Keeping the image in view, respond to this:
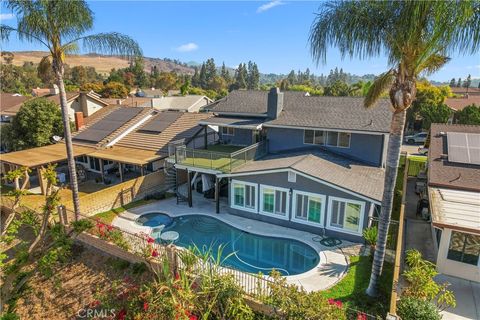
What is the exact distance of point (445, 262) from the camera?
13.1 m

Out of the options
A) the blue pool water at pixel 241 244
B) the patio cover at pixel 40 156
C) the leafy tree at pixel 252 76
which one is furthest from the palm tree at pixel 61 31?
the leafy tree at pixel 252 76

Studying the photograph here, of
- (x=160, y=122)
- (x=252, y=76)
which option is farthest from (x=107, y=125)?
(x=252, y=76)

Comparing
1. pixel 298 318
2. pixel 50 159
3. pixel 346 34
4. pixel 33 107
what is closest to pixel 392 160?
pixel 346 34

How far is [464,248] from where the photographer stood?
12719mm

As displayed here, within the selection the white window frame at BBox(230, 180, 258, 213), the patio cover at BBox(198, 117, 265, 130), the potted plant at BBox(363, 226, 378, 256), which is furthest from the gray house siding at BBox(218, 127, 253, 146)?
the potted plant at BBox(363, 226, 378, 256)

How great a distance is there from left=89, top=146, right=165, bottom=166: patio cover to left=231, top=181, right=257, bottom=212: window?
7902 millimetres

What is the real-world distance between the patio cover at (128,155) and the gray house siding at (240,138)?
19.4 ft

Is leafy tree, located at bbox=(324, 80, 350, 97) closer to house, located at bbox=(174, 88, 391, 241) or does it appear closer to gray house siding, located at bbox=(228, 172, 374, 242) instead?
house, located at bbox=(174, 88, 391, 241)

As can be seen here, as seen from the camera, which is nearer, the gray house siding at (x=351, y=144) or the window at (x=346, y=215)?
the window at (x=346, y=215)

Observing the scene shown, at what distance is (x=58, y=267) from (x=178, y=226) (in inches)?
264

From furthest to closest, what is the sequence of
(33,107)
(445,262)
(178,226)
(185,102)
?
(185,102) < (33,107) < (178,226) < (445,262)

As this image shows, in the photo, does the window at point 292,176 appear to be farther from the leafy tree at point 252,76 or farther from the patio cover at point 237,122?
the leafy tree at point 252,76

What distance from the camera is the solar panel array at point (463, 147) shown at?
57.6 ft

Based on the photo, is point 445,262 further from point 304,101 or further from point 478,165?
point 304,101
